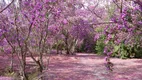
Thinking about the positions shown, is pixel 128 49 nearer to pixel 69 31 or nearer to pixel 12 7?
pixel 69 31

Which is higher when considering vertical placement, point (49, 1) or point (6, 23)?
point (49, 1)

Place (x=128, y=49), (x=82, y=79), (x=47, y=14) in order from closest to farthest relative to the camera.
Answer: (x=47, y=14) → (x=82, y=79) → (x=128, y=49)

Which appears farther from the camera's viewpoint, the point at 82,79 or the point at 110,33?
the point at 82,79

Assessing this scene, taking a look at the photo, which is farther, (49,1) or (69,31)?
(69,31)

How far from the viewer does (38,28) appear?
1169 centimetres

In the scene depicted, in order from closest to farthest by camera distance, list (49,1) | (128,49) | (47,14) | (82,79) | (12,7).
Result: (49,1), (12,7), (47,14), (82,79), (128,49)

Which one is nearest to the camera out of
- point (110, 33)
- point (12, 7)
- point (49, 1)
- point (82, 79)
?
point (110, 33)

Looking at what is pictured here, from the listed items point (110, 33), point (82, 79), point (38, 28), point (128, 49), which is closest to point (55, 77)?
point (82, 79)

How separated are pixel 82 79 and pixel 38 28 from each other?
2914mm

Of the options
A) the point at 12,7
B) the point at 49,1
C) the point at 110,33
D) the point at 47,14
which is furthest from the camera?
the point at 47,14

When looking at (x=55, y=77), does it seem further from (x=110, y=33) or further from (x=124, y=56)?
(x=124, y=56)

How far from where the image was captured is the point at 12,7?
9945mm

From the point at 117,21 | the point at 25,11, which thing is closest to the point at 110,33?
the point at 117,21

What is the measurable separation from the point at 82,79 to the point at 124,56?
1140 cm
